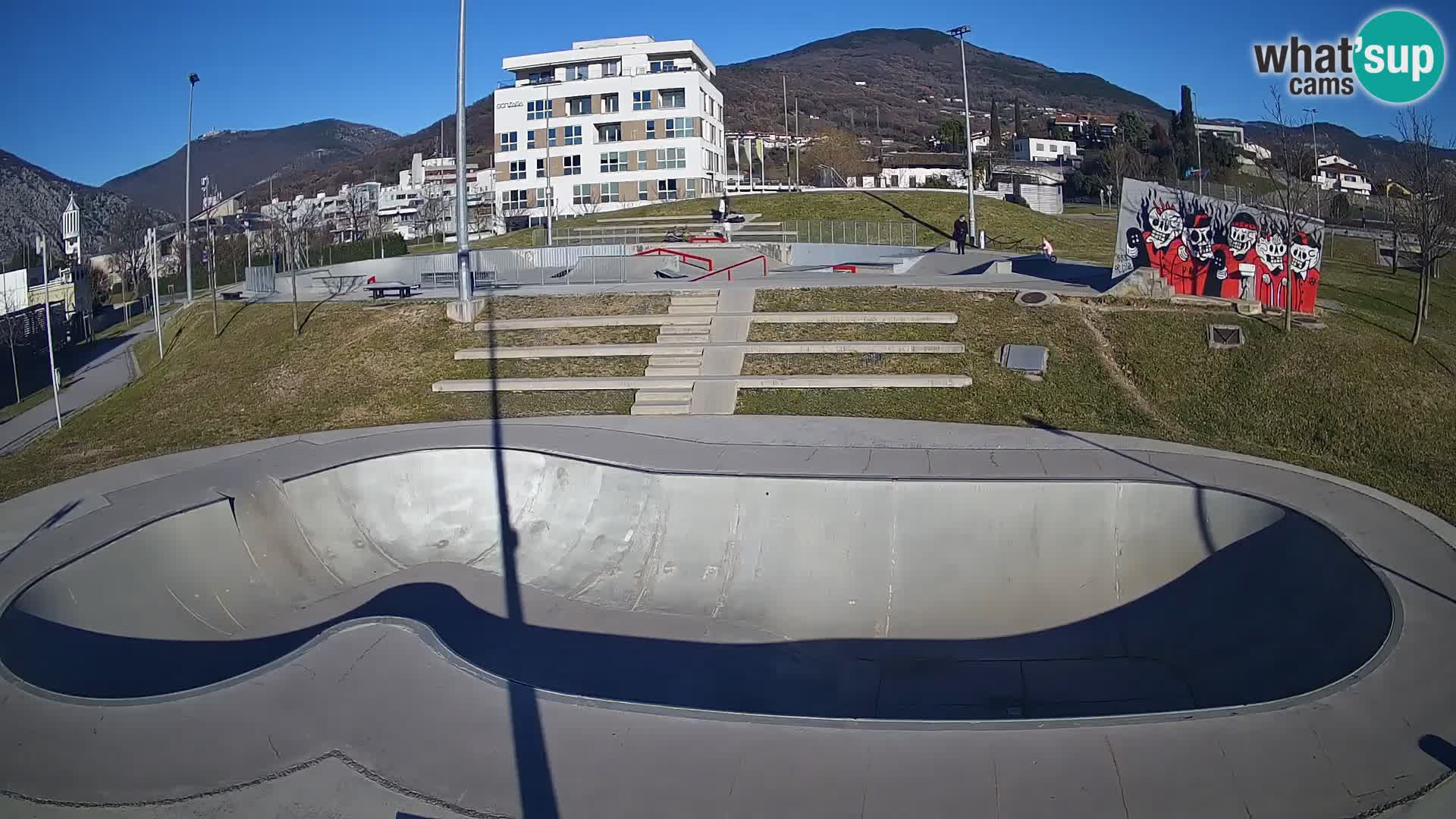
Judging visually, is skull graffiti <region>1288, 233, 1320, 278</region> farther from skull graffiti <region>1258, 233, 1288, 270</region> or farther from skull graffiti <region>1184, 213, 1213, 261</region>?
skull graffiti <region>1184, 213, 1213, 261</region>


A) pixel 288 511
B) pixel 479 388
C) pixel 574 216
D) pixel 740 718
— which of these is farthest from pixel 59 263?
pixel 740 718

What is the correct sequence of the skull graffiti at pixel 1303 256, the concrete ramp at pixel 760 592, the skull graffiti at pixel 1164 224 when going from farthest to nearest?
1. the skull graffiti at pixel 1164 224
2. the skull graffiti at pixel 1303 256
3. the concrete ramp at pixel 760 592

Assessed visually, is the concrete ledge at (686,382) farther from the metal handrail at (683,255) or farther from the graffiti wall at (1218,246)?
the metal handrail at (683,255)

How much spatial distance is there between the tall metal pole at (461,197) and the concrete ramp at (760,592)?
10437 mm

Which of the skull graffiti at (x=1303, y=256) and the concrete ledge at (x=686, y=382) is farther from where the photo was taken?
the skull graffiti at (x=1303, y=256)

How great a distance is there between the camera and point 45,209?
67938 mm

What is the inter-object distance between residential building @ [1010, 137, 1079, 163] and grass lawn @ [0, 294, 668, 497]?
328ft

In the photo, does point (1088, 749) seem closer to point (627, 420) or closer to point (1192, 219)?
point (627, 420)

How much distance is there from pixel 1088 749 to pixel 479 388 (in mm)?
18226

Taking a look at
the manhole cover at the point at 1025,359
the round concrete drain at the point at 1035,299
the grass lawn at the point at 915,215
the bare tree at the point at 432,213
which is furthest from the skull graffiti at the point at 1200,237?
the bare tree at the point at 432,213

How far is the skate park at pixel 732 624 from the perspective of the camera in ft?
27.3

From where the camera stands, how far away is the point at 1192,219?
81.7ft

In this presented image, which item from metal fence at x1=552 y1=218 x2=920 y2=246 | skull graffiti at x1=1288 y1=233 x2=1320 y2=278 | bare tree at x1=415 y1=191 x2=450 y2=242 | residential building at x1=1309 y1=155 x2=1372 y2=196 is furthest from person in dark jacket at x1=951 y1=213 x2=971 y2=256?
residential building at x1=1309 y1=155 x2=1372 y2=196

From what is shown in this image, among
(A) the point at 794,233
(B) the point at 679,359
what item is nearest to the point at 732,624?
(B) the point at 679,359
